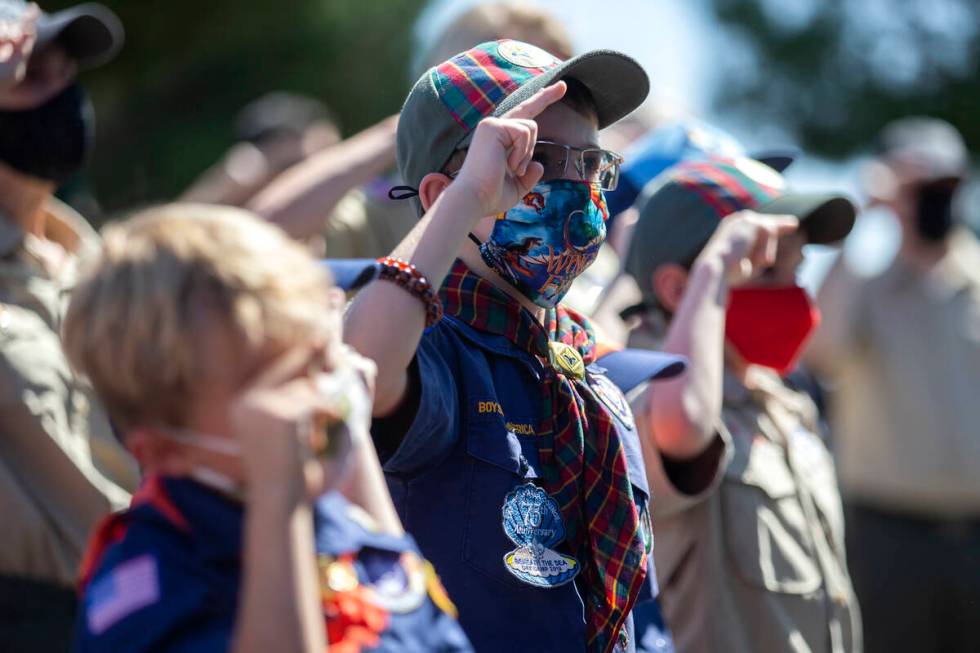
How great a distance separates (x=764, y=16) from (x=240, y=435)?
15678 millimetres

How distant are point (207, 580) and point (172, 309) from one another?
357mm

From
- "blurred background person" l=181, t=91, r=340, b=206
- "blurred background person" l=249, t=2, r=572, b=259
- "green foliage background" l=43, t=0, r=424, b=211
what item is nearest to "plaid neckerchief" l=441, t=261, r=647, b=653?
"blurred background person" l=249, t=2, r=572, b=259

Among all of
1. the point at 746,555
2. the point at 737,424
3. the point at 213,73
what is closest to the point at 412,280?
the point at 746,555

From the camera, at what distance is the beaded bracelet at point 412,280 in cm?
225

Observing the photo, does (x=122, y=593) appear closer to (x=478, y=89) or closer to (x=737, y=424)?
(x=478, y=89)

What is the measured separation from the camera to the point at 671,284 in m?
3.82

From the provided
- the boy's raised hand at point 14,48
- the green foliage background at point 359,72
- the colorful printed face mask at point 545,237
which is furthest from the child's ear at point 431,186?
the green foliage background at point 359,72

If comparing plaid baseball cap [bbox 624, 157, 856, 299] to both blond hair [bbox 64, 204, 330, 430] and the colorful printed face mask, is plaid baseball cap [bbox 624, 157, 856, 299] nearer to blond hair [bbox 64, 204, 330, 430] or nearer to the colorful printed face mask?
the colorful printed face mask

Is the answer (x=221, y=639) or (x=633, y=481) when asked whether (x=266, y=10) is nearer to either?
(x=633, y=481)

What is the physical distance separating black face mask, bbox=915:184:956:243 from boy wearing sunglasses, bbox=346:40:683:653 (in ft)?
15.3

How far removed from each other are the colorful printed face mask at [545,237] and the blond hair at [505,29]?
1712 mm

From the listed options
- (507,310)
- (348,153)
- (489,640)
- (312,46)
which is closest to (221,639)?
(489,640)

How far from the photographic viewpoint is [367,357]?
218cm

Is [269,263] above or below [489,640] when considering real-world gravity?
above
